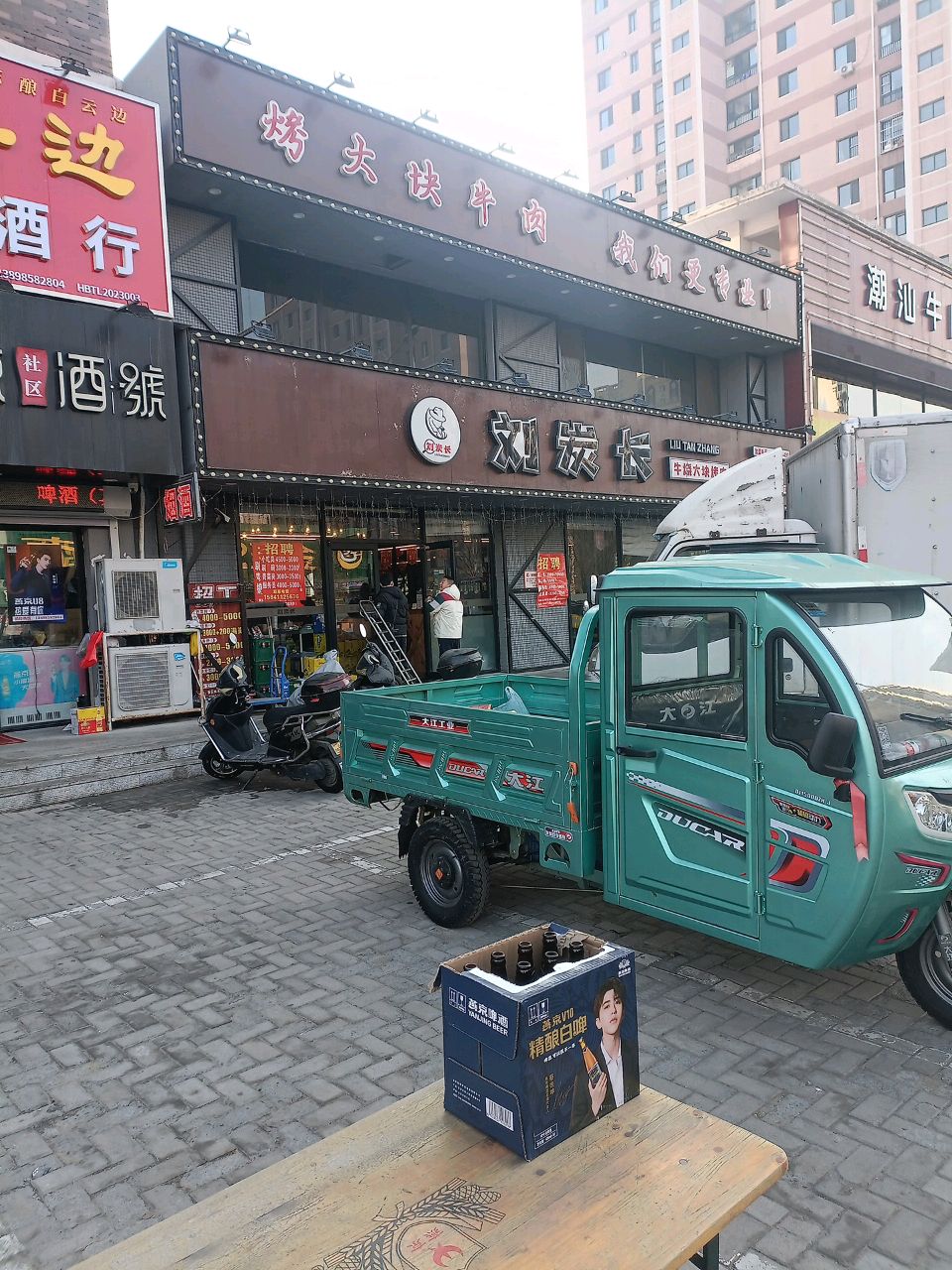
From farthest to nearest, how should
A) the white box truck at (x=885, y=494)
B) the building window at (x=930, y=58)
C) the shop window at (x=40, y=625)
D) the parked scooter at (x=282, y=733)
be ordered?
the building window at (x=930, y=58), the shop window at (x=40, y=625), the parked scooter at (x=282, y=733), the white box truck at (x=885, y=494)

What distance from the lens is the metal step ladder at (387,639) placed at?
13891 millimetres

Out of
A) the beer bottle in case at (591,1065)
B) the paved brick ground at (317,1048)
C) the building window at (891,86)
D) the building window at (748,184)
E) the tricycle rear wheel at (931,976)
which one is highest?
the building window at (891,86)

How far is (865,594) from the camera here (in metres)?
4.18

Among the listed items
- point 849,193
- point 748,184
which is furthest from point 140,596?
point 748,184

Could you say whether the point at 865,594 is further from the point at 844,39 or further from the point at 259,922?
the point at 844,39

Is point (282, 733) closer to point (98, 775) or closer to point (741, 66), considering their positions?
point (98, 775)

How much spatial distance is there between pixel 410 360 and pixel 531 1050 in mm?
14382

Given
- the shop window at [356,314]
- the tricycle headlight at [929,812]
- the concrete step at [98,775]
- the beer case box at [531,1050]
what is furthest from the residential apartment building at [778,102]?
the beer case box at [531,1050]

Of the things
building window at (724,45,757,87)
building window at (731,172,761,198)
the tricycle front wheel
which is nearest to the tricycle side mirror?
the tricycle front wheel

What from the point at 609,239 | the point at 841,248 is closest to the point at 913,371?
the point at 841,248

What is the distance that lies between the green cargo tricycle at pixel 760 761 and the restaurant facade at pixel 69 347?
22.8 feet

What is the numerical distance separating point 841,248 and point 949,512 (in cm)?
1676

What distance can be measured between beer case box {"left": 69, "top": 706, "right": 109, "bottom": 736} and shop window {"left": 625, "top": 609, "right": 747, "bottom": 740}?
824 centimetres

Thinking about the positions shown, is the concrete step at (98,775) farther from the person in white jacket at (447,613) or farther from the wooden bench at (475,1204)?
the wooden bench at (475,1204)
